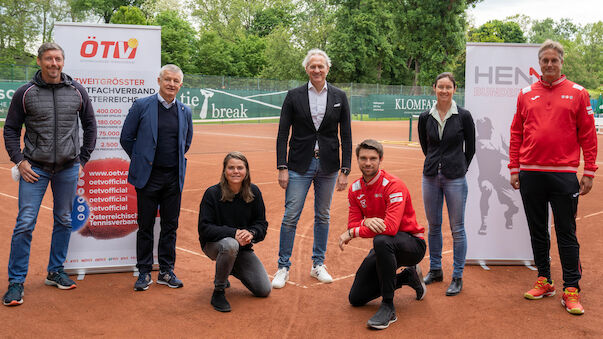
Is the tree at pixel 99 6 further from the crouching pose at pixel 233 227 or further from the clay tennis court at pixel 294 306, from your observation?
the crouching pose at pixel 233 227

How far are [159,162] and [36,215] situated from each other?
1085 millimetres

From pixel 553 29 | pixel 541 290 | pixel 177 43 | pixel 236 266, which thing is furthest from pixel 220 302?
pixel 553 29

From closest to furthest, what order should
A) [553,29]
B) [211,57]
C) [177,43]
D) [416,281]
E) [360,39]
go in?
[416,281] < [177,43] < [211,57] < [360,39] < [553,29]

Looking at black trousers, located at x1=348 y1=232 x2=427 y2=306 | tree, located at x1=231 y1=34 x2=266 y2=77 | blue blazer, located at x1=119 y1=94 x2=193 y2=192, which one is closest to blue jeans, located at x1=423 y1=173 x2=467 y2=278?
black trousers, located at x1=348 y1=232 x2=427 y2=306

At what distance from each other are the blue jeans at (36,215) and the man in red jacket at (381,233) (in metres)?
2.37

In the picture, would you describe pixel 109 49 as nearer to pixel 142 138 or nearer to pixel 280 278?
pixel 142 138

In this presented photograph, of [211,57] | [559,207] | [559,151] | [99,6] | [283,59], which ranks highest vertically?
[99,6]

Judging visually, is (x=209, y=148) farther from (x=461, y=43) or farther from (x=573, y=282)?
(x=461, y=43)

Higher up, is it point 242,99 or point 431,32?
point 431,32

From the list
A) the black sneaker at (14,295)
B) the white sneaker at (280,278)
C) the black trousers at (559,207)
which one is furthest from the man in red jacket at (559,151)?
the black sneaker at (14,295)

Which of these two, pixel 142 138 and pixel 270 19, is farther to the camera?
pixel 270 19

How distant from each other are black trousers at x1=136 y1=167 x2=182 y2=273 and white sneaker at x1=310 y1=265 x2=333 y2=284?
51.9 inches

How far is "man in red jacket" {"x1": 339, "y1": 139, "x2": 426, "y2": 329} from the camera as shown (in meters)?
4.23

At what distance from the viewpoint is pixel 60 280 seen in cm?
493
